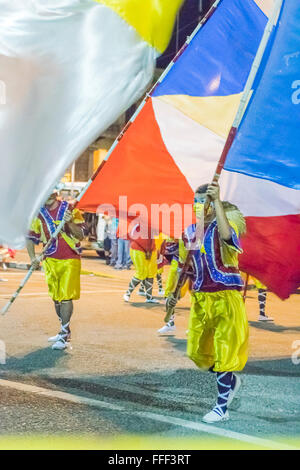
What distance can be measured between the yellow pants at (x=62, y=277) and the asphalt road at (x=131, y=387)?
631 mm

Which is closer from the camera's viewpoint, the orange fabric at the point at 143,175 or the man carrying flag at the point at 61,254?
the orange fabric at the point at 143,175

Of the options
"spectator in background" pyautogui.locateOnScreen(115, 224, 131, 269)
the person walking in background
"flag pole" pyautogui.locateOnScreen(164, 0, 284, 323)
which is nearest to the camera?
"flag pole" pyautogui.locateOnScreen(164, 0, 284, 323)

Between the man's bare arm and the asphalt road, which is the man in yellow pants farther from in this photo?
A: the asphalt road

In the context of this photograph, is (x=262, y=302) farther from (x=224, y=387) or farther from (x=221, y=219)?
(x=221, y=219)

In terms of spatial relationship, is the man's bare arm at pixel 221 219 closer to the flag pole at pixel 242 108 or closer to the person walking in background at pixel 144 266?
the flag pole at pixel 242 108

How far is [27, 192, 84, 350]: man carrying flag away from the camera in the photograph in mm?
8625

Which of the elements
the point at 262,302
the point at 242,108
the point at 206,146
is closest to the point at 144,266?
the point at 262,302

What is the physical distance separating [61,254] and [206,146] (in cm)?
222

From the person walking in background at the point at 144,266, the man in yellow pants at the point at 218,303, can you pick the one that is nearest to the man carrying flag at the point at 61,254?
the man in yellow pants at the point at 218,303

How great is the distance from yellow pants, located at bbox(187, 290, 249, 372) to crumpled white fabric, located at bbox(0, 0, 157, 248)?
1.54 meters

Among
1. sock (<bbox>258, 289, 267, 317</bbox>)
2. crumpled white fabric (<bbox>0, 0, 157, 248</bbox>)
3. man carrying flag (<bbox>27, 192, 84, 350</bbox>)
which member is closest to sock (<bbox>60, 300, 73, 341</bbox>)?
man carrying flag (<bbox>27, 192, 84, 350</bbox>)

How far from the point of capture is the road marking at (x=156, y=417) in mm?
5250

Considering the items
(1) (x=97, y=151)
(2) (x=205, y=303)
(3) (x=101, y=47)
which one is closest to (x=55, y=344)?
(2) (x=205, y=303)
